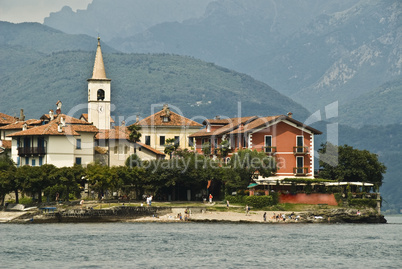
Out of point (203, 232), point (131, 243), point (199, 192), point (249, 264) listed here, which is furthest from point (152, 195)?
point (249, 264)

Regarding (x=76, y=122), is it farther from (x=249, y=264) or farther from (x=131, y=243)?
(x=249, y=264)

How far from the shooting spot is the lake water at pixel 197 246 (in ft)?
212

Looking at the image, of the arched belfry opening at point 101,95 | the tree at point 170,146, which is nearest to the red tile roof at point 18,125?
the arched belfry opening at point 101,95

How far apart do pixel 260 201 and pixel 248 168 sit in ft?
14.1

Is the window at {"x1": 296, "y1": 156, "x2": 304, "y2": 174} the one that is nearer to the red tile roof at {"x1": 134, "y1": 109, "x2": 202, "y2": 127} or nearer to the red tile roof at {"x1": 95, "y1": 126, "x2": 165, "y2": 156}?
the red tile roof at {"x1": 95, "y1": 126, "x2": 165, "y2": 156}

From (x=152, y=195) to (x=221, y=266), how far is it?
45.6 m

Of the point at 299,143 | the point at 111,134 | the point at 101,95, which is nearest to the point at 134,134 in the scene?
the point at 111,134

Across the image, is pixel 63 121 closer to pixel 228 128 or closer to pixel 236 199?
pixel 228 128

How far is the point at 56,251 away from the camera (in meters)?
69.9

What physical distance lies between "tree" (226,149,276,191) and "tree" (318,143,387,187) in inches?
397

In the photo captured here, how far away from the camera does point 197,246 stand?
73.2 m

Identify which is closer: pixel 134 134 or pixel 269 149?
pixel 269 149

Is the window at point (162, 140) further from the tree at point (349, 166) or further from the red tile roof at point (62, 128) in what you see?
the tree at point (349, 166)

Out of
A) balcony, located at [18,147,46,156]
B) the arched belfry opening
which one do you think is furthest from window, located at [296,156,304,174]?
the arched belfry opening
